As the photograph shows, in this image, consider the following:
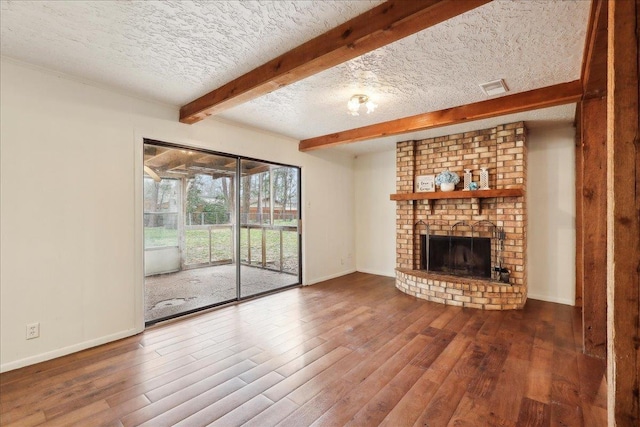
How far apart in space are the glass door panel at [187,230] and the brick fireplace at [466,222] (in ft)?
8.73

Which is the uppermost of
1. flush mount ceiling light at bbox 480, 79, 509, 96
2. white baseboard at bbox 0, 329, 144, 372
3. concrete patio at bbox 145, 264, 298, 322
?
flush mount ceiling light at bbox 480, 79, 509, 96

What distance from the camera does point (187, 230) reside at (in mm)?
3631

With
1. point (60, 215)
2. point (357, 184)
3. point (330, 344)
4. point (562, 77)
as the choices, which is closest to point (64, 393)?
point (60, 215)

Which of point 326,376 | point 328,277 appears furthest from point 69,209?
point 328,277

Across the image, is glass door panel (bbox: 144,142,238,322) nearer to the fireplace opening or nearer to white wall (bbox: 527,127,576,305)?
the fireplace opening

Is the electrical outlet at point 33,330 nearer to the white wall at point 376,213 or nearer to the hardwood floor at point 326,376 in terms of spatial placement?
the hardwood floor at point 326,376

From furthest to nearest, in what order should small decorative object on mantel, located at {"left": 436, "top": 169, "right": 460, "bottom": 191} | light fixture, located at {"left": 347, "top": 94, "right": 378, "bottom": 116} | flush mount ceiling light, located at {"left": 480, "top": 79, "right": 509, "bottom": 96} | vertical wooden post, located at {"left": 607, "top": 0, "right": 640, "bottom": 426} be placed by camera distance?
small decorative object on mantel, located at {"left": 436, "top": 169, "right": 460, "bottom": 191}
light fixture, located at {"left": 347, "top": 94, "right": 378, "bottom": 116}
flush mount ceiling light, located at {"left": 480, "top": 79, "right": 509, "bottom": 96}
vertical wooden post, located at {"left": 607, "top": 0, "right": 640, "bottom": 426}

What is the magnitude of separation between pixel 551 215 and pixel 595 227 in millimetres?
1709

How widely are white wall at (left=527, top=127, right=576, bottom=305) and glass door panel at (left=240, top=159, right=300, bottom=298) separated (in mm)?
3498

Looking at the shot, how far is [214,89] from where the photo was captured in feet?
9.17

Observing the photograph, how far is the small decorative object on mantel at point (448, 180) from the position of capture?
14.1ft

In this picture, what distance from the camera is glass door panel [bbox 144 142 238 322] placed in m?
3.32

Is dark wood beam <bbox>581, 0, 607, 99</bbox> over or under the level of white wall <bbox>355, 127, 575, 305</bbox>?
over

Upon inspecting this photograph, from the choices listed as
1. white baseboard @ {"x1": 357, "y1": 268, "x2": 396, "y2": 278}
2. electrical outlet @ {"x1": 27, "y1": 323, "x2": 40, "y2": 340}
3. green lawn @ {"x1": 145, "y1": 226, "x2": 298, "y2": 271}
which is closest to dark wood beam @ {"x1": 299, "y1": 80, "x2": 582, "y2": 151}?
green lawn @ {"x1": 145, "y1": 226, "x2": 298, "y2": 271}
